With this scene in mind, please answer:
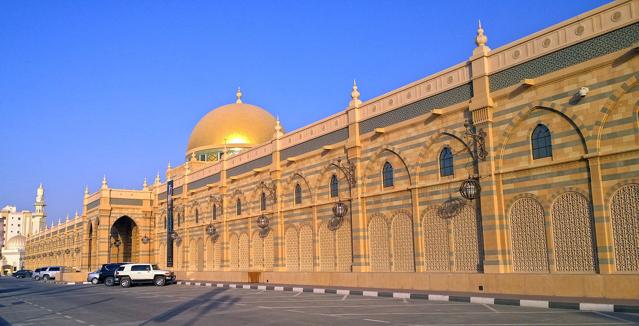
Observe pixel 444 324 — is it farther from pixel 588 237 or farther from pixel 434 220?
pixel 434 220

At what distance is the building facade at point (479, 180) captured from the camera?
1569 cm

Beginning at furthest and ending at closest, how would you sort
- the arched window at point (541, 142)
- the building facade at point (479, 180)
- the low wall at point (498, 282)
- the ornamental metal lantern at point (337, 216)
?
1. the ornamental metal lantern at point (337, 216)
2. the arched window at point (541, 142)
3. the building facade at point (479, 180)
4. the low wall at point (498, 282)

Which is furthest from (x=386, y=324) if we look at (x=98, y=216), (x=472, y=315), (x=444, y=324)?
(x=98, y=216)

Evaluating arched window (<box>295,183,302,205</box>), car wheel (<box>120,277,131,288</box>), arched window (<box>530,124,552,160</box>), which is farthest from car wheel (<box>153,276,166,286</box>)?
arched window (<box>530,124,552,160</box>)

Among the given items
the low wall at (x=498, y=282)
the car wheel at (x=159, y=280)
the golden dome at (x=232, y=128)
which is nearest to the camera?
the low wall at (x=498, y=282)

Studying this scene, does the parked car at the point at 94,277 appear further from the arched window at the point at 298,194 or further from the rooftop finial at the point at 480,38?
the rooftop finial at the point at 480,38

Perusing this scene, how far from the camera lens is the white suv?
32.9 meters

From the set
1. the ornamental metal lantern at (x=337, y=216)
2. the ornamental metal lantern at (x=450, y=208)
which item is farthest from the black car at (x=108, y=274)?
the ornamental metal lantern at (x=450, y=208)

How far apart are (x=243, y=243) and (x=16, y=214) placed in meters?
150

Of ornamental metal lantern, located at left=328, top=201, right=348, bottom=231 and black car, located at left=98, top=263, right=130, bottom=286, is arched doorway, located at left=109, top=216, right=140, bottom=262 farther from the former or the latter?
ornamental metal lantern, located at left=328, top=201, right=348, bottom=231

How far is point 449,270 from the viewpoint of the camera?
810 inches

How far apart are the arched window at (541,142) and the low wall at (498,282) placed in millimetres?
3667

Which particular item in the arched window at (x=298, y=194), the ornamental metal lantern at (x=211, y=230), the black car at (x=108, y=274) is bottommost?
the black car at (x=108, y=274)

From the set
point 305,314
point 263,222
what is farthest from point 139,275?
point 305,314
